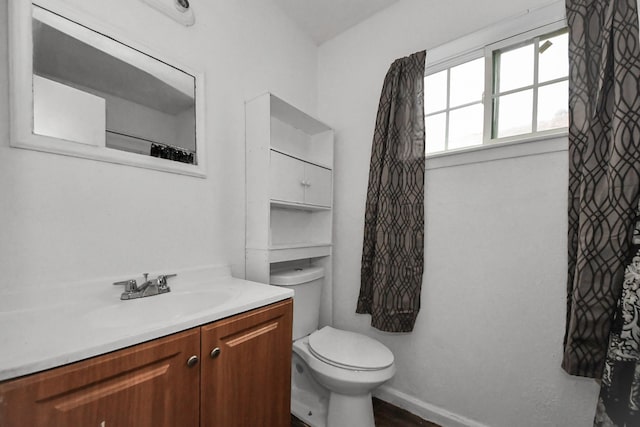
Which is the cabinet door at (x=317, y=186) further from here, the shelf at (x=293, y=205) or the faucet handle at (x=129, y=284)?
the faucet handle at (x=129, y=284)

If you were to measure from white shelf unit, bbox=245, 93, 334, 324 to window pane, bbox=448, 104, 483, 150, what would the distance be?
774 millimetres

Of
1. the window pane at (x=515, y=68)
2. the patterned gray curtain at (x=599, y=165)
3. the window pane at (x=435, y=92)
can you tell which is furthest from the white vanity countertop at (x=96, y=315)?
the window pane at (x=515, y=68)

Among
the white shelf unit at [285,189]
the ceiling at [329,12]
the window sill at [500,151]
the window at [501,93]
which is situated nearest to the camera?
the window sill at [500,151]

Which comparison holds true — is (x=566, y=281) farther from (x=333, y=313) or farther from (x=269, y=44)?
(x=269, y=44)

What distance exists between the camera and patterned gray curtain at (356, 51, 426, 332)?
1.49m

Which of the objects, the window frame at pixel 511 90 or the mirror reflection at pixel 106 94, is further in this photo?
the window frame at pixel 511 90

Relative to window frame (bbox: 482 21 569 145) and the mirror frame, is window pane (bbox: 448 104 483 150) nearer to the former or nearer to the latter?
window frame (bbox: 482 21 569 145)

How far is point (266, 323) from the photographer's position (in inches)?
39.2

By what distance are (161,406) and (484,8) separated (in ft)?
7.06

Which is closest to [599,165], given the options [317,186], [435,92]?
[435,92]

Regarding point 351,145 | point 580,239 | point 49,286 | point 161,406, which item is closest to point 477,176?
point 580,239

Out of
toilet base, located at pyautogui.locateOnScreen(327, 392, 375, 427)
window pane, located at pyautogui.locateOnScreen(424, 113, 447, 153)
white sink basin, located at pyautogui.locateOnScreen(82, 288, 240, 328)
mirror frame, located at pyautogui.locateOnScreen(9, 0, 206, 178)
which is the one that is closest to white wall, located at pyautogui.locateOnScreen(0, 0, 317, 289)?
mirror frame, located at pyautogui.locateOnScreen(9, 0, 206, 178)

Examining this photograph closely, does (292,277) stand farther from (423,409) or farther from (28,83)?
(28,83)

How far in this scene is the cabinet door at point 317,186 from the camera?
1.64m
